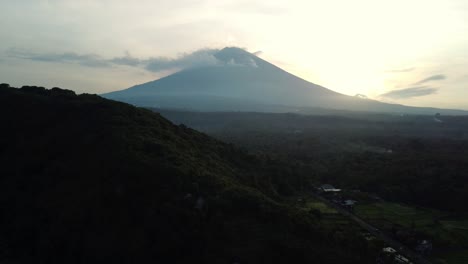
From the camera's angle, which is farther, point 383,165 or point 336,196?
point 383,165

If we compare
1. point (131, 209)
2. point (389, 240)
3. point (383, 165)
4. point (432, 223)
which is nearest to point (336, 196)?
point (432, 223)

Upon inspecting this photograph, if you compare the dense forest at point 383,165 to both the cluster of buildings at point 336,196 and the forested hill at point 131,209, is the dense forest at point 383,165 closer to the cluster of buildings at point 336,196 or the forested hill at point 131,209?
the cluster of buildings at point 336,196

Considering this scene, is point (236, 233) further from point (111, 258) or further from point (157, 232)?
point (111, 258)

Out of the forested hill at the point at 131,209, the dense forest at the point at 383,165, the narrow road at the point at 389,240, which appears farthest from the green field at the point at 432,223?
the forested hill at the point at 131,209

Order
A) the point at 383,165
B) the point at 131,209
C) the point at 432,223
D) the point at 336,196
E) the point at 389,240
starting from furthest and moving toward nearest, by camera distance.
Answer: the point at 383,165 → the point at 336,196 → the point at 432,223 → the point at 389,240 → the point at 131,209

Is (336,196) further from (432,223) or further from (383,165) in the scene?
(383,165)
